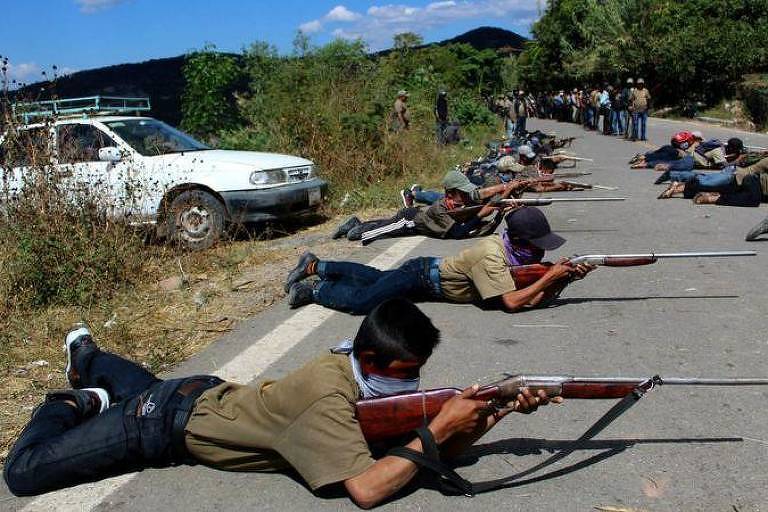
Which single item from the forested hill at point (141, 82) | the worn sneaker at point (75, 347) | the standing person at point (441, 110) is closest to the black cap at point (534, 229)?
the worn sneaker at point (75, 347)

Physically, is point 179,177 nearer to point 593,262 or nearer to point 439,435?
point 593,262

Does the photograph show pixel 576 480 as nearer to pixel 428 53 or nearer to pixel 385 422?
pixel 385 422

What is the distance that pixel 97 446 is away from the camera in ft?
11.3

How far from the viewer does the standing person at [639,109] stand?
931 inches

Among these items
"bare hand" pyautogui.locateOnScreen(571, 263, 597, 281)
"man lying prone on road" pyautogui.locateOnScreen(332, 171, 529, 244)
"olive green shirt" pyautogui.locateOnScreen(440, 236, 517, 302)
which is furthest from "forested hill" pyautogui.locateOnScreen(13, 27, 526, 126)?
"bare hand" pyautogui.locateOnScreen(571, 263, 597, 281)

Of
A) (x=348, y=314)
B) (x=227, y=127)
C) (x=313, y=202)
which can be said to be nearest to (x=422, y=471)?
(x=348, y=314)

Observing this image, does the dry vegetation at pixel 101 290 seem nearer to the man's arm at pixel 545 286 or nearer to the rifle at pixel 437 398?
the man's arm at pixel 545 286

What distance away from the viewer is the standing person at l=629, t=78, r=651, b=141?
23.6 metres

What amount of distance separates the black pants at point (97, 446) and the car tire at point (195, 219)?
197 inches

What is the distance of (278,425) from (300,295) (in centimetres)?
314

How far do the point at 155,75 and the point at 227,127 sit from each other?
951 inches

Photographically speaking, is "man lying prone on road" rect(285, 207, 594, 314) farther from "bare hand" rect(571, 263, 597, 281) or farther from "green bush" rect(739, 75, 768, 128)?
"green bush" rect(739, 75, 768, 128)

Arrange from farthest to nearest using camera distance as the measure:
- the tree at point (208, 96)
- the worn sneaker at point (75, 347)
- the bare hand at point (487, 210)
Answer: the tree at point (208, 96), the bare hand at point (487, 210), the worn sneaker at point (75, 347)

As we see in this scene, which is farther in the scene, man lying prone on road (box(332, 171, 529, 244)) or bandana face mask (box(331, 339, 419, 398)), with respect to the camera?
man lying prone on road (box(332, 171, 529, 244))
